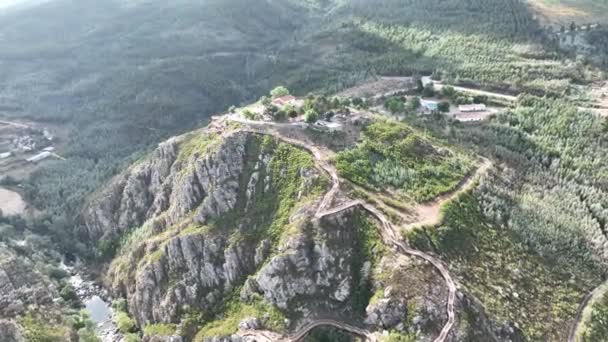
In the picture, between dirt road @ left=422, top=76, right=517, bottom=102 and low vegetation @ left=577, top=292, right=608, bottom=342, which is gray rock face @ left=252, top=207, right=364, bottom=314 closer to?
low vegetation @ left=577, top=292, right=608, bottom=342

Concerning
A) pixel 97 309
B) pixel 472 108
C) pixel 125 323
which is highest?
pixel 472 108

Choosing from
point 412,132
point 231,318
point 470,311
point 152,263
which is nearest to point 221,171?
point 152,263

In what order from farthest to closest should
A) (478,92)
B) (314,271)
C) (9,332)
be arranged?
(478,92)
(9,332)
(314,271)

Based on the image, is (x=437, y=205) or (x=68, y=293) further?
(x=68, y=293)

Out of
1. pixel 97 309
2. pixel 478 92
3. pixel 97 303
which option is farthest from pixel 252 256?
pixel 478 92

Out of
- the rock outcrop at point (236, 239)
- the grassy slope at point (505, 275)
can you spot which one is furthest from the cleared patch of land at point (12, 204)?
the grassy slope at point (505, 275)

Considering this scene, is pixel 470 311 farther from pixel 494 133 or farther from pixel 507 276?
pixel 494 133

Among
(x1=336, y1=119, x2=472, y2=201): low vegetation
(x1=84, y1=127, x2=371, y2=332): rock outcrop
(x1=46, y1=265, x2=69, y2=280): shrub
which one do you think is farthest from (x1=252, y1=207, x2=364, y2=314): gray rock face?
(x1=46, y1=265, x2=69, y2=280): shrub

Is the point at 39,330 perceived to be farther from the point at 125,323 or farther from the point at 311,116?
the point at 311,116
